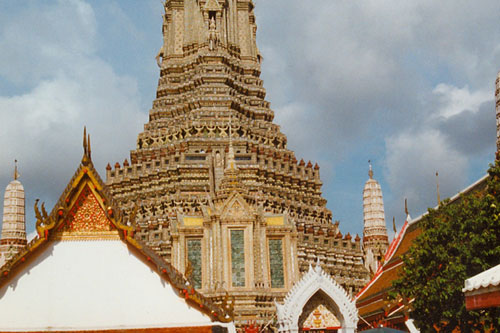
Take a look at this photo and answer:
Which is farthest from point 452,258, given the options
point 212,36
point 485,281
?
point 212,36

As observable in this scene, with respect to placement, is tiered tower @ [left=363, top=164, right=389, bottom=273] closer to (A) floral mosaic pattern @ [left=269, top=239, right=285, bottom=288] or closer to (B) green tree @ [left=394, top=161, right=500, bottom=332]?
(A) floral mosaic pattern @ [left=269, top=239, right=285, bottom=288]

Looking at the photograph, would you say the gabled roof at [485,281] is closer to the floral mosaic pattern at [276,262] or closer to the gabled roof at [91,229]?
the gabled roof at [91,229]

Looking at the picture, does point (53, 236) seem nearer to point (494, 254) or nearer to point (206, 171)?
point (494, 254)

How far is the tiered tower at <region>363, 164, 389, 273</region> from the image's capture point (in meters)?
48.2

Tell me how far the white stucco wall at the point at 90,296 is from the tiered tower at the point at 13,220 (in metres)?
29.8

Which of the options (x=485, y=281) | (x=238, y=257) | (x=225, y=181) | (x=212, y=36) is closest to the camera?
(x=485, y=281)

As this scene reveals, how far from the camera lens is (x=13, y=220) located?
43.4 meters

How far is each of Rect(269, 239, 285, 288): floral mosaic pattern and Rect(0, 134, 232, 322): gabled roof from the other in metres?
11.7

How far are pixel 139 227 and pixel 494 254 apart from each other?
21.5 metres

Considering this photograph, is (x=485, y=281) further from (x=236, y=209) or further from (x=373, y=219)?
(x=373, y=219)

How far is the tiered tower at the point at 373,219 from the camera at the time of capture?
48.2m

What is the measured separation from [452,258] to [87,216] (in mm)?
7905

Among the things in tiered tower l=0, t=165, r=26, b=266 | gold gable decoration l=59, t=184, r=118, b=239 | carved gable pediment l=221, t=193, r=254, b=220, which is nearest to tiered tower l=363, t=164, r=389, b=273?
tiered tower l=0, t=165, r=26, b=266

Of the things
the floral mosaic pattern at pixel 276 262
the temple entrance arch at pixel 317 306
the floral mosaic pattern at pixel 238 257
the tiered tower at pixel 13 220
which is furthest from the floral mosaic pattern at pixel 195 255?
the tiered tower at pixel 13 220
